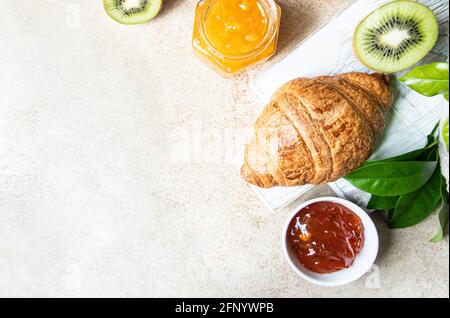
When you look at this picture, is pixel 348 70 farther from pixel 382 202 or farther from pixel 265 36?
pixel 382 202

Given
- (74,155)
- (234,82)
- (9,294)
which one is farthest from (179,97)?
(9,294)

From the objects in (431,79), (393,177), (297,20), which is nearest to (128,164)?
(297,20)

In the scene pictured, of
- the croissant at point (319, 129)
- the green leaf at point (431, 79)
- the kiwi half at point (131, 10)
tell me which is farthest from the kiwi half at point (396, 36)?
the kiwi half at point (131, 10)

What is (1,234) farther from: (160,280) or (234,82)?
(234,82)

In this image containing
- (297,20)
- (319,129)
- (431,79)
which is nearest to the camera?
(431,79)

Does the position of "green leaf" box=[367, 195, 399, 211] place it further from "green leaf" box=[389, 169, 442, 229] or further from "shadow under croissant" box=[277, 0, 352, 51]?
"shadow under croissant" box=[277, 0, 352, 51]

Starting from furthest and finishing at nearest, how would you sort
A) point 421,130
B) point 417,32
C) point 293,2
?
1. point 293,2
2. point 421,130
3. point 417,32

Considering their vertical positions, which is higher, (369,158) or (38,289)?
(369,158)

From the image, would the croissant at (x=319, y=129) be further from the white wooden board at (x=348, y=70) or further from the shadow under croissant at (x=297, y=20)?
the shadow under croissant at (x=297, y=20)

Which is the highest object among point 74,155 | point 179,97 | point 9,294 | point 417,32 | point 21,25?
point 417,32
